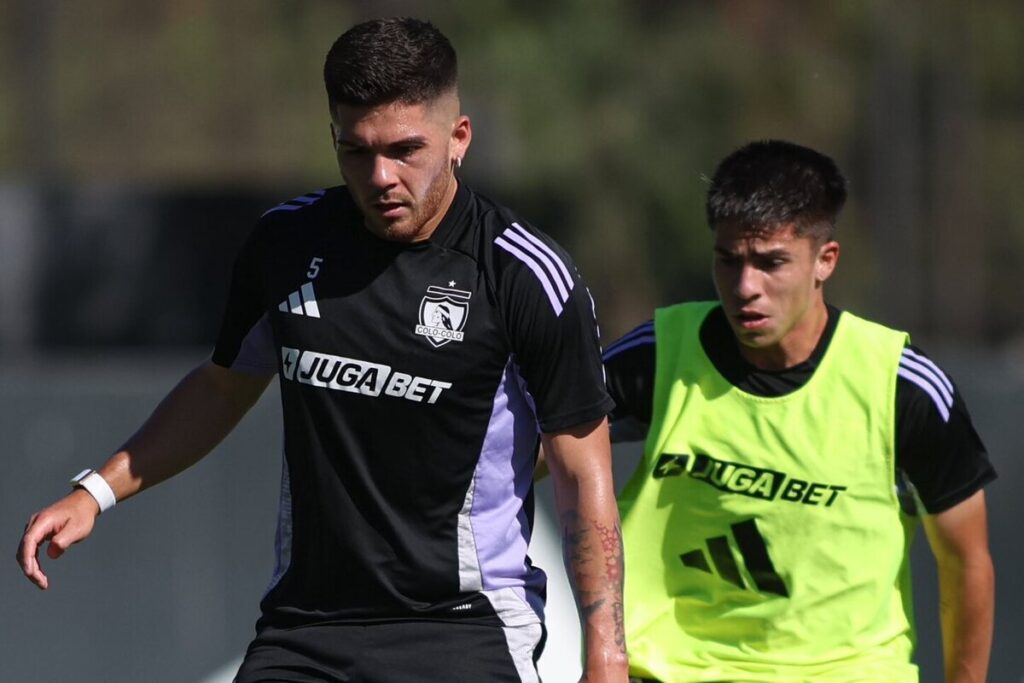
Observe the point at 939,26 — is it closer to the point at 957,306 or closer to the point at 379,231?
the point at 957,306

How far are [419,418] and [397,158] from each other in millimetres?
529

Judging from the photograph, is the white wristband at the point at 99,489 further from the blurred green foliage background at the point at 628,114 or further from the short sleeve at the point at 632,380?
the blurred green foliage background at the point at 628,114

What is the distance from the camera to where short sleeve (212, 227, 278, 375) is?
3613 millimetres

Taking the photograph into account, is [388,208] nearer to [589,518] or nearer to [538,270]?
[538,270]

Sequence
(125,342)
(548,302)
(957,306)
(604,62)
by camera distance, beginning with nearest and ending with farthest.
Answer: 1. (548,302)
2. (125,342)
3. (957,306)
4. (604,62)

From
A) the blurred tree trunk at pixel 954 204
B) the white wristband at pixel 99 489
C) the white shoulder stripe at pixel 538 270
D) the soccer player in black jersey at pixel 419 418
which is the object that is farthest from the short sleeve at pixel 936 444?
the blurred tree trunk at pixel 954 204

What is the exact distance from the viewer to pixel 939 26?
11.6 m

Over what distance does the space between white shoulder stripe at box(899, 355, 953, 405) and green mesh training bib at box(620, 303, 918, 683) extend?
0.04 m

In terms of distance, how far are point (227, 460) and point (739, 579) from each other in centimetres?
231

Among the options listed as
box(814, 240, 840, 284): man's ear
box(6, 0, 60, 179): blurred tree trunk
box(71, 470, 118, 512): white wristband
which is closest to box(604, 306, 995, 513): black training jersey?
box(814, 240, 840, 284): man's ear

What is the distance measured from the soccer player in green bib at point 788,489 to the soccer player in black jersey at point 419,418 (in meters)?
0.73

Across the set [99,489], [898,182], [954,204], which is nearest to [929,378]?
[99,489]

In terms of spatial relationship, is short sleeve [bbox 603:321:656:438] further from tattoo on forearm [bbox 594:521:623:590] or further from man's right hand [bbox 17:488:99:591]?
man's right hand [bbox 17:488:99:591]

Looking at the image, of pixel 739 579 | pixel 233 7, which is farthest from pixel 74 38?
pixel 739 579
